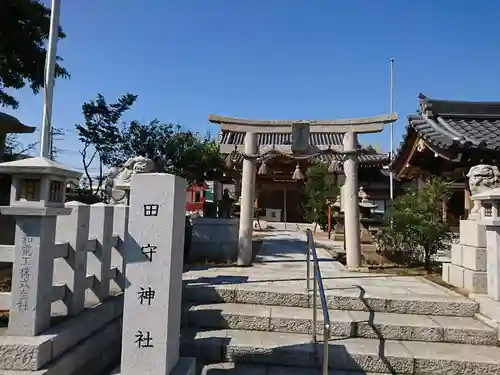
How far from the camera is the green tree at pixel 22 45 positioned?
891 cm

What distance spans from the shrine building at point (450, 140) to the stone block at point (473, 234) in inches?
74.9

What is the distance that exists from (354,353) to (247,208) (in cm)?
398

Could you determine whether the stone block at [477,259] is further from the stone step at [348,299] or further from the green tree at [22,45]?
the green tree at [22,45]

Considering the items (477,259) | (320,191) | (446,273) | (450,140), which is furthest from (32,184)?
(320,191)

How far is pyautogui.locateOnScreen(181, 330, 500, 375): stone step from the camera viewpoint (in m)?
3.70

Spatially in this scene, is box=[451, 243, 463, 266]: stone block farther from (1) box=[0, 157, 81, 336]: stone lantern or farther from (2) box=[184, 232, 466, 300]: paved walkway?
(1) box=[0, 157, 81, 336]: stone lantern

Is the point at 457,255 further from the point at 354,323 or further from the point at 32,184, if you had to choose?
the point at 32,184

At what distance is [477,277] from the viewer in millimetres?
5062

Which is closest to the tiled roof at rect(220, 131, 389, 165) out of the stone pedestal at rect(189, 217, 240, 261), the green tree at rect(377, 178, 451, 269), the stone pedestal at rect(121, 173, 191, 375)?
the stone pedestal at rect(189, 217, 240, 261)

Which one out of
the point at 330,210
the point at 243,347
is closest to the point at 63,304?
the point at 243,347

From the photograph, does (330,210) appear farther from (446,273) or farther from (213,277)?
(213,277)

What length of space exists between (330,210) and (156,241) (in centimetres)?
1212

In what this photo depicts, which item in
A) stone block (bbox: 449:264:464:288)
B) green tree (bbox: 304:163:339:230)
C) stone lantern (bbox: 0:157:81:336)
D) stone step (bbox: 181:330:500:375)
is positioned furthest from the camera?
green tree (bbox: 304:163:339:230)

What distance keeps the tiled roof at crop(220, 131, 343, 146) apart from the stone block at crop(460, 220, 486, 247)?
407cm
